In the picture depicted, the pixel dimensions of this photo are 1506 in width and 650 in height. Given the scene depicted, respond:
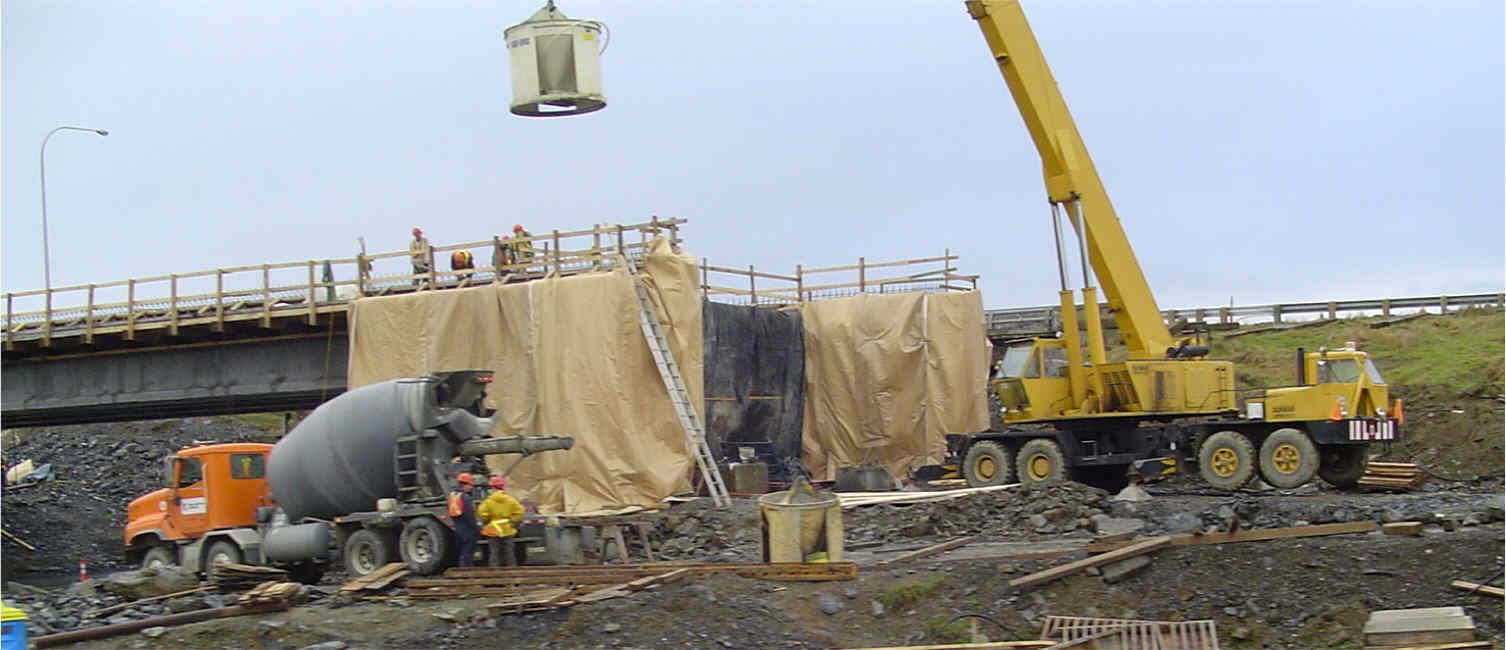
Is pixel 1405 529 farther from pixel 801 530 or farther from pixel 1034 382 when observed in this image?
pixel 1034 382

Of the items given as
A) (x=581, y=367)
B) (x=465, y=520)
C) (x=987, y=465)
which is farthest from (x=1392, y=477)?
(x=465, y=520)

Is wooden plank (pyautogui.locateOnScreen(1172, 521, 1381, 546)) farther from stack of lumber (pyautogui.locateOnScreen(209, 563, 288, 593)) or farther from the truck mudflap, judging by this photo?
stack of lumber (pyautogui.locateOnScreen(209, 563, 288, 593))

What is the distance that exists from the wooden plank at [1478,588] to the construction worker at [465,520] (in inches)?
443

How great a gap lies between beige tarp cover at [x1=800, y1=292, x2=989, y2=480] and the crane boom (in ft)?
18.5

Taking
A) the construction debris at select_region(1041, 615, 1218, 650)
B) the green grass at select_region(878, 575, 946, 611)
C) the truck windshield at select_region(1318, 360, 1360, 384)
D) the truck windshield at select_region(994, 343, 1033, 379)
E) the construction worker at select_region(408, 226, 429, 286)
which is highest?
the construction worker at select_region(408, 226, 429, 286)

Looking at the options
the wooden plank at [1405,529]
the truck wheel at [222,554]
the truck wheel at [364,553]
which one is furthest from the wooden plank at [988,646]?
the truck wheel at [222,554]

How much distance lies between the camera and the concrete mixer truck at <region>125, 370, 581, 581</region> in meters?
22.2

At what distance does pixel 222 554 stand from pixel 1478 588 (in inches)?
659

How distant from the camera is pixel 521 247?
31.9 meters

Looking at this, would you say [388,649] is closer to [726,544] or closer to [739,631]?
[739,631]

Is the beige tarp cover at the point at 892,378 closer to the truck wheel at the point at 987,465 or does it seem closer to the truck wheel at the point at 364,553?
the truck wheel at the point at 987,465

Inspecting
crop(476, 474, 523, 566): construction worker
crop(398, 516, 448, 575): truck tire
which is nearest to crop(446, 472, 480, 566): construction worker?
crop(476, 474, 523, 566): construction worker

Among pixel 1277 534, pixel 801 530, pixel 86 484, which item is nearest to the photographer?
pixel 1277 534

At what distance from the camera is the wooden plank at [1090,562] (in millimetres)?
18220
